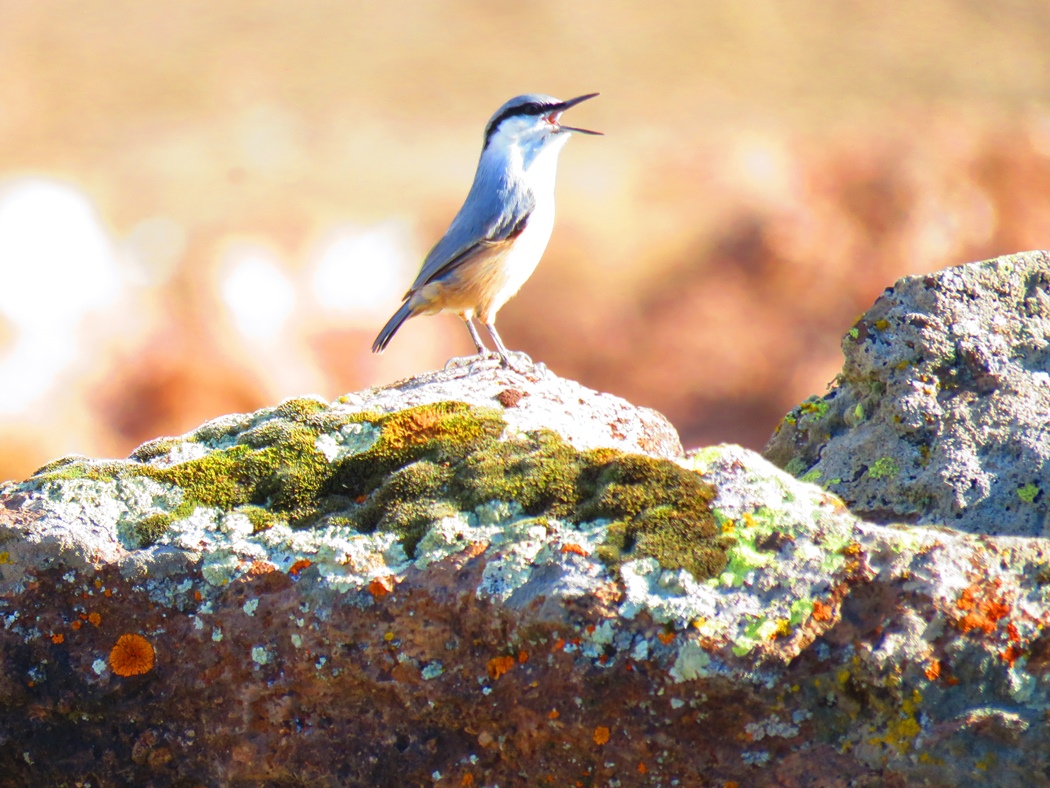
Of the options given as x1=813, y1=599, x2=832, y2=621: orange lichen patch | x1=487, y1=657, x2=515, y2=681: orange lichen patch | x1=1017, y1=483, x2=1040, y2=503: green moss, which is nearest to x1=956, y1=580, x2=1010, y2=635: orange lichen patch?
x1=813, y1=599, x2=832, y2=621: orange lichen patch

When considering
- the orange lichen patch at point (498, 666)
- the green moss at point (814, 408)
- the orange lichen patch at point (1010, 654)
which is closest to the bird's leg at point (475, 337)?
the green moss at point (814, 408)

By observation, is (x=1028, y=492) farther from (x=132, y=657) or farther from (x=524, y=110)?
(x=524, y=110)

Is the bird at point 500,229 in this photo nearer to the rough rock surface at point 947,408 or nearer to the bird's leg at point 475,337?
the bird's leg at point 475,337

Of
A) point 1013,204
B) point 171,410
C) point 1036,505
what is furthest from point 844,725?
point 1013,204

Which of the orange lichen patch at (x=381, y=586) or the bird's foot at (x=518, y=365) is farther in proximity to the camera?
the bird's foot at (x=518, y=365)

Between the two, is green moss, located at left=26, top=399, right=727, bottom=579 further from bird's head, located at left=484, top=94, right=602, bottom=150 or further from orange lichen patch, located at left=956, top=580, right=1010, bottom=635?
bird's head, located at left=484, top=94, right=602, bottom=150
